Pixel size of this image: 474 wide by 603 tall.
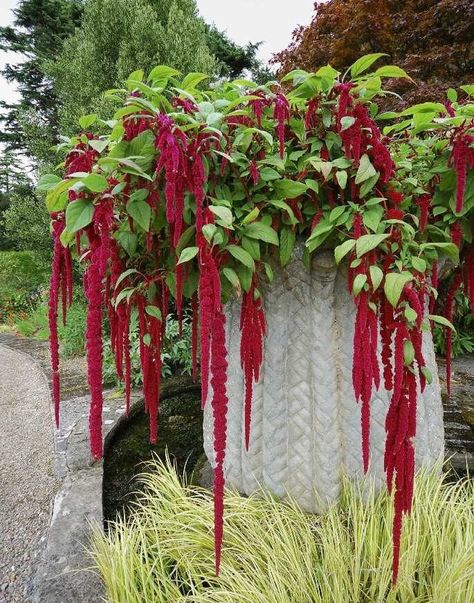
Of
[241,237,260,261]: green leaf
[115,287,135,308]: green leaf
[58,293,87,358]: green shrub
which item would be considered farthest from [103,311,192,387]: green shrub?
[241,237,260,261]: green leaf

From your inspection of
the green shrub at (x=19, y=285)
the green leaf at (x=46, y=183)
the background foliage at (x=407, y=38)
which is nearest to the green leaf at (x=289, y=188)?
the green leaf at (x=46, y=183)

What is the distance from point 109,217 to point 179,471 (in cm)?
181

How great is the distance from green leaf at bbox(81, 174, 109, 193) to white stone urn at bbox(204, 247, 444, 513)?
75 cm

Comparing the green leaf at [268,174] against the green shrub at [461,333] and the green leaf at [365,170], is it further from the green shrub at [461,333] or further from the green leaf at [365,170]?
the green shrub at [461,333]

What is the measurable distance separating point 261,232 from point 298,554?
3.77 ft

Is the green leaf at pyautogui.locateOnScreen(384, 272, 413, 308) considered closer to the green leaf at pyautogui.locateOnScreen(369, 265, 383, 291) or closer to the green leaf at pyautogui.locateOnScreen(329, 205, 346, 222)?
the green leaf at pyautogui.locateOnScreen(369, 265, 383, 291)

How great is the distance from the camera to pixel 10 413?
4.15 meters

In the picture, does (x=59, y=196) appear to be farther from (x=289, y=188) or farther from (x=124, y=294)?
(x=289, y=188)

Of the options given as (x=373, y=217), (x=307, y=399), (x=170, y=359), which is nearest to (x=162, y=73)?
(x=373, y=217)

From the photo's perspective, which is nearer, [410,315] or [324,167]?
[410,315]

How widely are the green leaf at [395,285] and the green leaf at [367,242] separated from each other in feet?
0.29

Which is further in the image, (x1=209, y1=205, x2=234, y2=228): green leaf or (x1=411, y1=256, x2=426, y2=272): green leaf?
(x1=411, y1=256, x2=426, y2=272): green leaf

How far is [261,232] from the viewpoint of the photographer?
1.18 metres

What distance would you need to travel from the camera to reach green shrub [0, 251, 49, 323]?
10.2m
